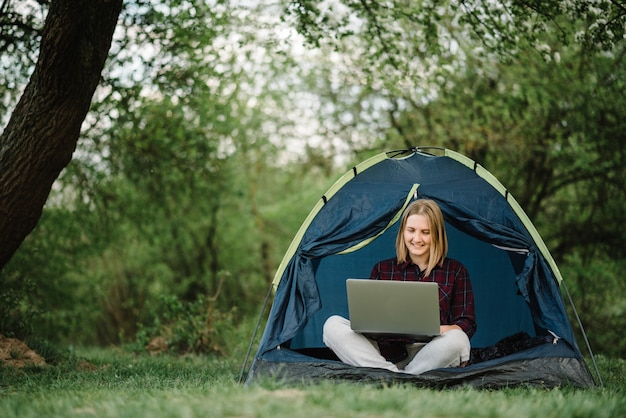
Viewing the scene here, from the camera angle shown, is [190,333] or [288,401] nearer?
[288,401]

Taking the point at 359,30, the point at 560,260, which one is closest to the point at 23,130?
the point at 359,30

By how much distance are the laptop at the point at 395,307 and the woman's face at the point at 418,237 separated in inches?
28.0

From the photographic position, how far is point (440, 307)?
4750 millimetres

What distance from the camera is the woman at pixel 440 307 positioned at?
4.37 meters

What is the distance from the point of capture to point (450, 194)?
5.45 m

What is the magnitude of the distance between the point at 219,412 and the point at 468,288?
7.62 feet

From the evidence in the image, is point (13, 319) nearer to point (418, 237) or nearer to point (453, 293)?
point (418, 237)

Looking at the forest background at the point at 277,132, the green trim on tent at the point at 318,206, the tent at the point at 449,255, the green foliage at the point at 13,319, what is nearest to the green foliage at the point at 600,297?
the forest background at the point at 277,132

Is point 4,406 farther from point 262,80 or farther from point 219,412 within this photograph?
point 262,80

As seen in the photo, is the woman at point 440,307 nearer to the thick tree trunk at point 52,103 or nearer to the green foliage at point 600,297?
the thick tree trunk at point 52,103

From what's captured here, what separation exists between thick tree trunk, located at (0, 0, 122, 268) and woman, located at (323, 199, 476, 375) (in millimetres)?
2451

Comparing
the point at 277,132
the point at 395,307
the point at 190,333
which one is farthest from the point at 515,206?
the point at 277,132

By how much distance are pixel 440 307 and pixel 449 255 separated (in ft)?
4.39

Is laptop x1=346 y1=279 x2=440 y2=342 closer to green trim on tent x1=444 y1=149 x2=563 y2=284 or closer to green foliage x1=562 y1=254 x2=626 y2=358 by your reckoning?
green trim on tent x1=444 y1=149 x2=563 y2=284
